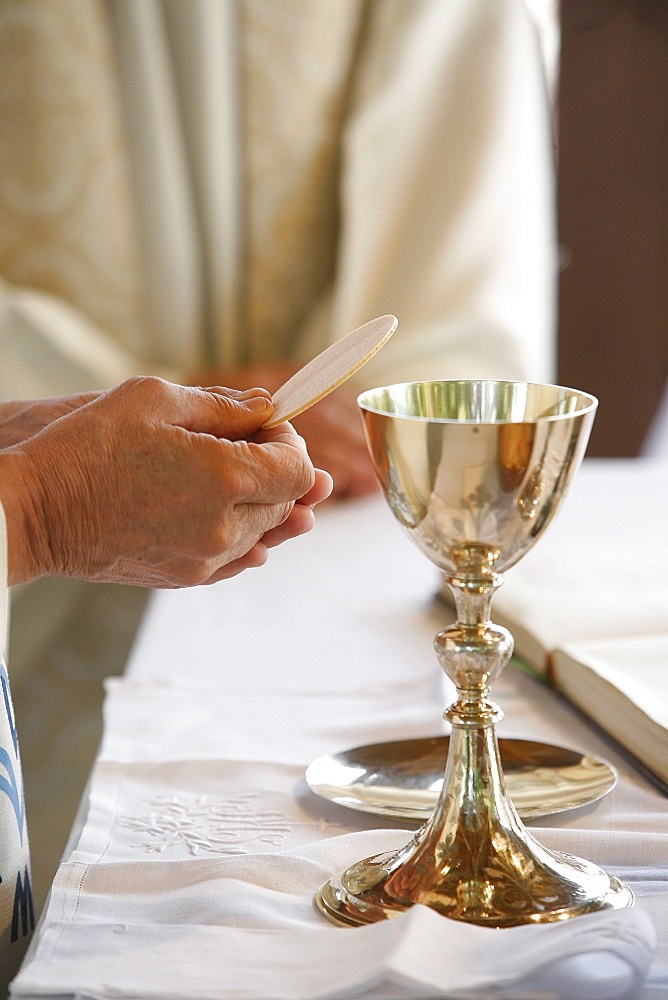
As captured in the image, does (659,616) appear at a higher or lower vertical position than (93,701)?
higher

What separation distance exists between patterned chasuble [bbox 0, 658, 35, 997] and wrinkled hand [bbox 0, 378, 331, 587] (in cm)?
6

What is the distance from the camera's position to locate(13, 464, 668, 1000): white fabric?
1.10 ft

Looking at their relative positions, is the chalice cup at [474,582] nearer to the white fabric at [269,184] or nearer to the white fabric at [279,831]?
the white fabric at [279,831]

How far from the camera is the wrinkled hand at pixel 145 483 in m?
0.45

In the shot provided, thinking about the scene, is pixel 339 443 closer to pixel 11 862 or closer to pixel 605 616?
pixel 605 616

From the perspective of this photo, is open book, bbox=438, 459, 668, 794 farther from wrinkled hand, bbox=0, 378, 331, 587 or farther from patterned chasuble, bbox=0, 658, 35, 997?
patterned chasuble, bbox=0, 658, 35, 997

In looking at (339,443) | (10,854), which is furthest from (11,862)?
(339,443)

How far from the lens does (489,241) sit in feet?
4.40

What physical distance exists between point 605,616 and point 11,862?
0.37 meters

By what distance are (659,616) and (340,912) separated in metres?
0.35

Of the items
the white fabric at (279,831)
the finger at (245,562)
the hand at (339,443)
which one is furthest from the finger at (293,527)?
the hand at (339,443)

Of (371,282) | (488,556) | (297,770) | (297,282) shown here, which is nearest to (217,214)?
(297,282)

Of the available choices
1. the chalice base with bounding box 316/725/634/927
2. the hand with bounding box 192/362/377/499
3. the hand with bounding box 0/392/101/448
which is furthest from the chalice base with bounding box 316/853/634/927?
the hand with bounding box 192/362/377/499

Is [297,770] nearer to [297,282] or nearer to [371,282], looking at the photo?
[371,282]
